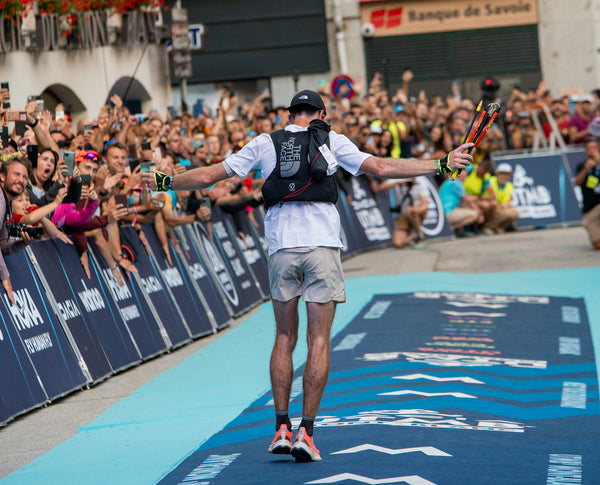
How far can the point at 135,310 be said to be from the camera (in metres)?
11.0

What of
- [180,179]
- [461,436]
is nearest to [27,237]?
[180,179]

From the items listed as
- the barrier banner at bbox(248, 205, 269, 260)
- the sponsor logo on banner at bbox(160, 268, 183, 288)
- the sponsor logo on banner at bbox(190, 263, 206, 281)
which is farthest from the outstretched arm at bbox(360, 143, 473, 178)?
the barrier banner at bbox(248, 205, 269, 260)

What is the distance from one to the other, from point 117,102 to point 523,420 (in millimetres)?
7667

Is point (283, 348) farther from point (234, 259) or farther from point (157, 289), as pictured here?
point (234, 259)

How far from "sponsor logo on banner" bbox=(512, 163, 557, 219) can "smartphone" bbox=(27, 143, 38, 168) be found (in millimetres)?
15388

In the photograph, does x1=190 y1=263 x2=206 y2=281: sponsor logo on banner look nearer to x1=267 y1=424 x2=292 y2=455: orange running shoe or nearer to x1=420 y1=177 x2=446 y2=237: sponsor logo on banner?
x1=267 y1=424 x2=292 y2=455: orange running shoe

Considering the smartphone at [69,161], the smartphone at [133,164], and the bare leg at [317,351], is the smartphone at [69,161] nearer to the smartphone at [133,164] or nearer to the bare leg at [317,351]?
the smartphone at [133,164]

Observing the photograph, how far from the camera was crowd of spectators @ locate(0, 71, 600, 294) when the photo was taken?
32.1ft

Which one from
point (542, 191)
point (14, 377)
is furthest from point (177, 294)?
point (542, 191)

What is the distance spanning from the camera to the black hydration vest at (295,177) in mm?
6605

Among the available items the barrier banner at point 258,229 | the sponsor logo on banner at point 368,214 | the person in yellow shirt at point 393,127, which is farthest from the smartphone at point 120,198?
the person in yellow shirt at point 393,127

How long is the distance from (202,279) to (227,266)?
106 centimetres

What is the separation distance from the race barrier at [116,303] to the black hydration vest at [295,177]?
3.02 meters

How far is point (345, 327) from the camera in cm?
1226
